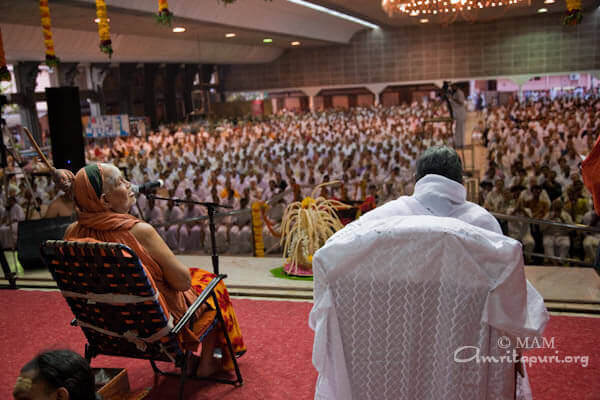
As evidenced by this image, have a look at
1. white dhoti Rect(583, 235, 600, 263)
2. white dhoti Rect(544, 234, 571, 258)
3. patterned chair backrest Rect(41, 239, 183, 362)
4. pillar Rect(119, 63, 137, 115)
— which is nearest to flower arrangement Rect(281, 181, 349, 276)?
patterned chair backrest Rect(41, 239, 183, 362)

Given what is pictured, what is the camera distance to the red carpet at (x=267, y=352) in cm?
252

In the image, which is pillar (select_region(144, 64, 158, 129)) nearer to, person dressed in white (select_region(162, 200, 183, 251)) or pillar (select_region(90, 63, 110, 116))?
pillar (select_region(90, 63, 110, 116))

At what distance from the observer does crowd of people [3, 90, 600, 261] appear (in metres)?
6.79

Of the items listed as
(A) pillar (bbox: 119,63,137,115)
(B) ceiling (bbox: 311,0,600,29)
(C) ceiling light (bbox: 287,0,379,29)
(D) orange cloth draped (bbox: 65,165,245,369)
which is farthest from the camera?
(A) pillar (bbox: 119,63,137,115)

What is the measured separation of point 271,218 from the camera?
8.19 metres

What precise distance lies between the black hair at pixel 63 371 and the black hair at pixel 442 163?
4.38 feet

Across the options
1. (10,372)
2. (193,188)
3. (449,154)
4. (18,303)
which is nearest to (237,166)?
(193,188)

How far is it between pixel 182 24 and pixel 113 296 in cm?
1166

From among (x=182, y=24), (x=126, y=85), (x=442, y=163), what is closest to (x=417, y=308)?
(x=442, y=163)

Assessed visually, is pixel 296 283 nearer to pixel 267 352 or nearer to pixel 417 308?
pixel 267 352

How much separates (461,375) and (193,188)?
8395 millimetres

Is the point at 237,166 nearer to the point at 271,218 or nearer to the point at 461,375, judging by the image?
the point at 271,218

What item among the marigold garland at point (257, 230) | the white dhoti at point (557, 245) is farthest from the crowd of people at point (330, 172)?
the marigold garland at point (257, 230)

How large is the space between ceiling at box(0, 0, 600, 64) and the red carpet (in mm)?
6663
